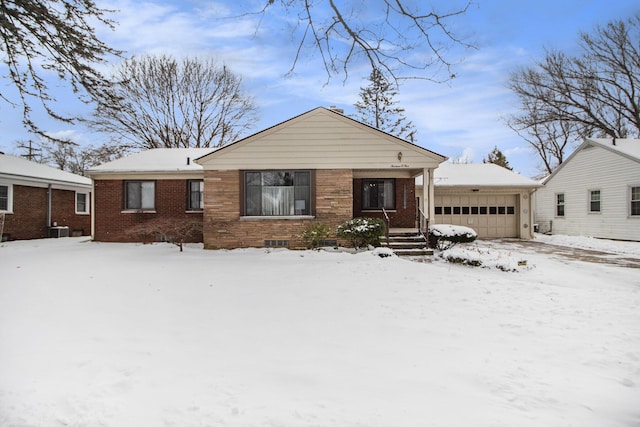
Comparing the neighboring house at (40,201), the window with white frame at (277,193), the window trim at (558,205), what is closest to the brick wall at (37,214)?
the neighboring house at (40,201)

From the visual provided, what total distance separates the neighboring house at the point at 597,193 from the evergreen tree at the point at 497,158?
2236cm

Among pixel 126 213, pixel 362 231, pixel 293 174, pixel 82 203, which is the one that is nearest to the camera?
pixel 362 231

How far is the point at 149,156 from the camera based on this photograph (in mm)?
17844

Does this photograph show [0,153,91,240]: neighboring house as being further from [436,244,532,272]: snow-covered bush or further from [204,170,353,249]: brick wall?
[436,244,532,272]: snow-covered bush

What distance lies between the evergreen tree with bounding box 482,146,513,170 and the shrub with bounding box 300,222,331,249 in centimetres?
3718

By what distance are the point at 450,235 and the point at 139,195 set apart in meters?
13.0

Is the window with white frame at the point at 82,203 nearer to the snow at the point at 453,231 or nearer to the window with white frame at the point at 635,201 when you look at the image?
the snow at the point at 453,231

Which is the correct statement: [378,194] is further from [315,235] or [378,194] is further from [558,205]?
[558,205]

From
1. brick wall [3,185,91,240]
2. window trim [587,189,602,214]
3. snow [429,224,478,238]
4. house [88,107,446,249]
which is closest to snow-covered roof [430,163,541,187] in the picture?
window trim [587,189,602,214]

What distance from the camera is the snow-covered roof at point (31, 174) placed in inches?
685

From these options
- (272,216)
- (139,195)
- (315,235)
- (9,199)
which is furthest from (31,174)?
(315,235)

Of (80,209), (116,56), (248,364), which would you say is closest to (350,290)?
(248,364)

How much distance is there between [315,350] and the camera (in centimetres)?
451

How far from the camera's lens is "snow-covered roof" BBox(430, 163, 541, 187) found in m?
18.9
